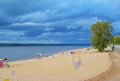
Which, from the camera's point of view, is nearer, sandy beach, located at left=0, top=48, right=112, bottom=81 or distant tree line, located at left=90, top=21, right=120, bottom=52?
sandy beach, located at left=0, top=48, right=112, bottom=81

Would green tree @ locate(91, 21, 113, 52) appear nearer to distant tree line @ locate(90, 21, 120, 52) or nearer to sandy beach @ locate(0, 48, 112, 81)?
distant tree line @ locate(90, 21, 120, 52)

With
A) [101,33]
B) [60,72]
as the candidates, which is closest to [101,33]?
[101,33]

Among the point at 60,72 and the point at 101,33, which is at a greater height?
the point at 101,33

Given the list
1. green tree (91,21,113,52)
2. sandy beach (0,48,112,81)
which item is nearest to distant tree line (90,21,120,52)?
green tree (91,21,113,52)

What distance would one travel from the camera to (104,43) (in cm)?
6219

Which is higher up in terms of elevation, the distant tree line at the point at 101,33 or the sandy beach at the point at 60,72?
the distant tree line at the point at 101,33

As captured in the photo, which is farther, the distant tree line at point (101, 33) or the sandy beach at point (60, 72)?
the distant tree line at point (101, 33)

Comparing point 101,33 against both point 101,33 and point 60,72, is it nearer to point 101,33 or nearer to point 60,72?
point 101,33

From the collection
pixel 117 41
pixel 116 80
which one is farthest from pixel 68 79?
pixel 117 41

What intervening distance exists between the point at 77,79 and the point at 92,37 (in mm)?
43823

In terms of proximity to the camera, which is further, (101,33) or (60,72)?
(101,33)

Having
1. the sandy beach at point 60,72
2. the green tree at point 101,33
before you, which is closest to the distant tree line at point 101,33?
the green tree at point 101,33

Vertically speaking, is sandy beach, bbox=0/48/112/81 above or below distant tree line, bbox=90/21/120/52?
below

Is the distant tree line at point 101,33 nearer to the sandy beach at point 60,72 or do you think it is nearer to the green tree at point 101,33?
the green tree at point 101,33
